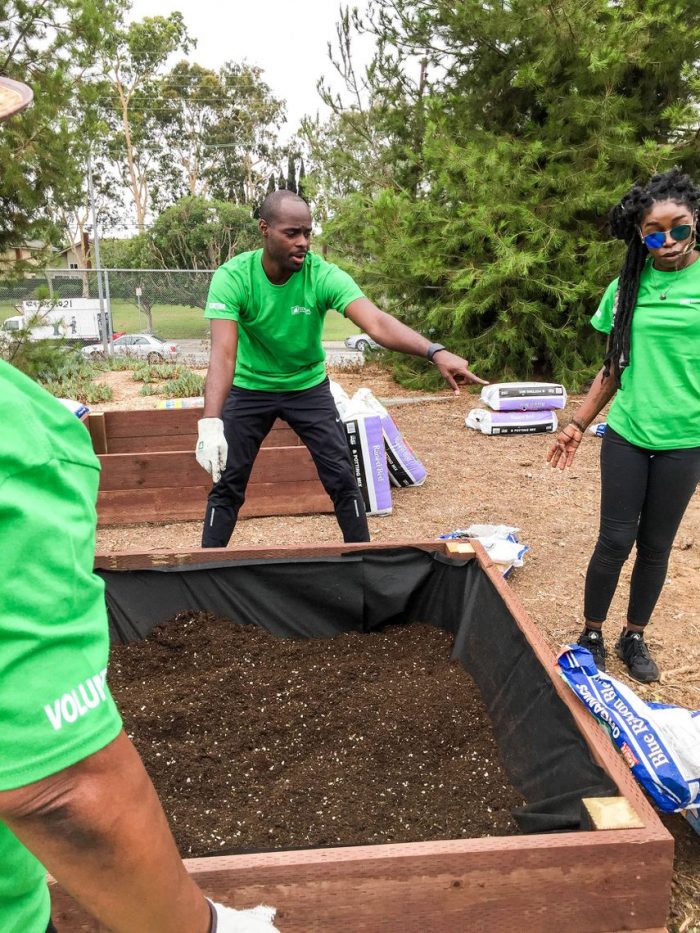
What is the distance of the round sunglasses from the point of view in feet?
7.75

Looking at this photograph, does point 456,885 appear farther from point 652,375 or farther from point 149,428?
point 149,428

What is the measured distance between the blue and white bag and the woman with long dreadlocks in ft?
3.02

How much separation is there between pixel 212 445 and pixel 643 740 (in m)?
2.06

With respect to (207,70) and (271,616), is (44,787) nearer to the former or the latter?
(271,616)

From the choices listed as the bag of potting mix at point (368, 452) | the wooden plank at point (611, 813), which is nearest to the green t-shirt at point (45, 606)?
the wooden plank at point (611, 813)

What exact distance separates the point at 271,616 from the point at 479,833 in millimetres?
1213

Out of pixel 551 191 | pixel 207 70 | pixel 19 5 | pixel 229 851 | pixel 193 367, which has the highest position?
pixel 207 70

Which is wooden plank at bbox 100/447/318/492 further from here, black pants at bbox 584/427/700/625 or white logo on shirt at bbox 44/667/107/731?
white logo on shirt at bbox 44/667/107/731

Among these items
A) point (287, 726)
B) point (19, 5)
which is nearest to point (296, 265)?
point (287, 726)

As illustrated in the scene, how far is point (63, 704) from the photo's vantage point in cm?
50

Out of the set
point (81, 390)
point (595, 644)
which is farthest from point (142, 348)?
point (595, 644)

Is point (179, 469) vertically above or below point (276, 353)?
below

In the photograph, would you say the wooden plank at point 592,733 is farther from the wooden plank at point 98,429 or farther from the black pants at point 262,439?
the wooden plank at point 98,429

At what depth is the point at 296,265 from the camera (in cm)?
318
